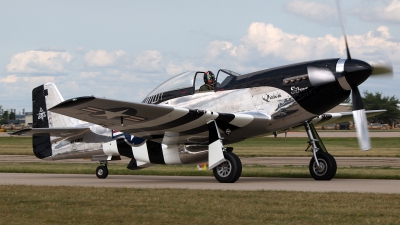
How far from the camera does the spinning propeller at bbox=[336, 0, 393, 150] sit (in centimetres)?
1302

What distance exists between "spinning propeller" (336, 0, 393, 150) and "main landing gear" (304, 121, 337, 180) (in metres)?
1.31

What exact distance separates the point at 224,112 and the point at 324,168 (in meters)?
2.87

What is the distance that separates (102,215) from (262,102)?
681 centimetres

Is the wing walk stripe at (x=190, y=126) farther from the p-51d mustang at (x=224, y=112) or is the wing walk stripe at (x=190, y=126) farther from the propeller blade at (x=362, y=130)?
the propeller blade at (x=362, y=130)

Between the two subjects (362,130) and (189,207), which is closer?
(189,207)

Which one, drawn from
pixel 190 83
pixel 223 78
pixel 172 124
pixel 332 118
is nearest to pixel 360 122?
pixel 332 118

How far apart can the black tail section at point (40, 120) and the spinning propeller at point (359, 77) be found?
374 inches

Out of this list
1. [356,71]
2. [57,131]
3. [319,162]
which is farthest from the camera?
[57,131]

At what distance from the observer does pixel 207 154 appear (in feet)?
50.7

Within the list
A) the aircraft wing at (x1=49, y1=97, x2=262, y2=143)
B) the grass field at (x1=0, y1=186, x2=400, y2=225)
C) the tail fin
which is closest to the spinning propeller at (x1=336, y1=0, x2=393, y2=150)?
the aircraft wing at (x1=49, y1=97, x2=262, y2=143)

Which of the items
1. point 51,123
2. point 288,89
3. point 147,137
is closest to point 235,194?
point 288,89

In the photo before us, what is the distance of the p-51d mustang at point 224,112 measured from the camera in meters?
13.2

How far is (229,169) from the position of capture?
13.8 metres

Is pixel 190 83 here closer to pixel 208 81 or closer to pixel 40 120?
pixel 208 81
